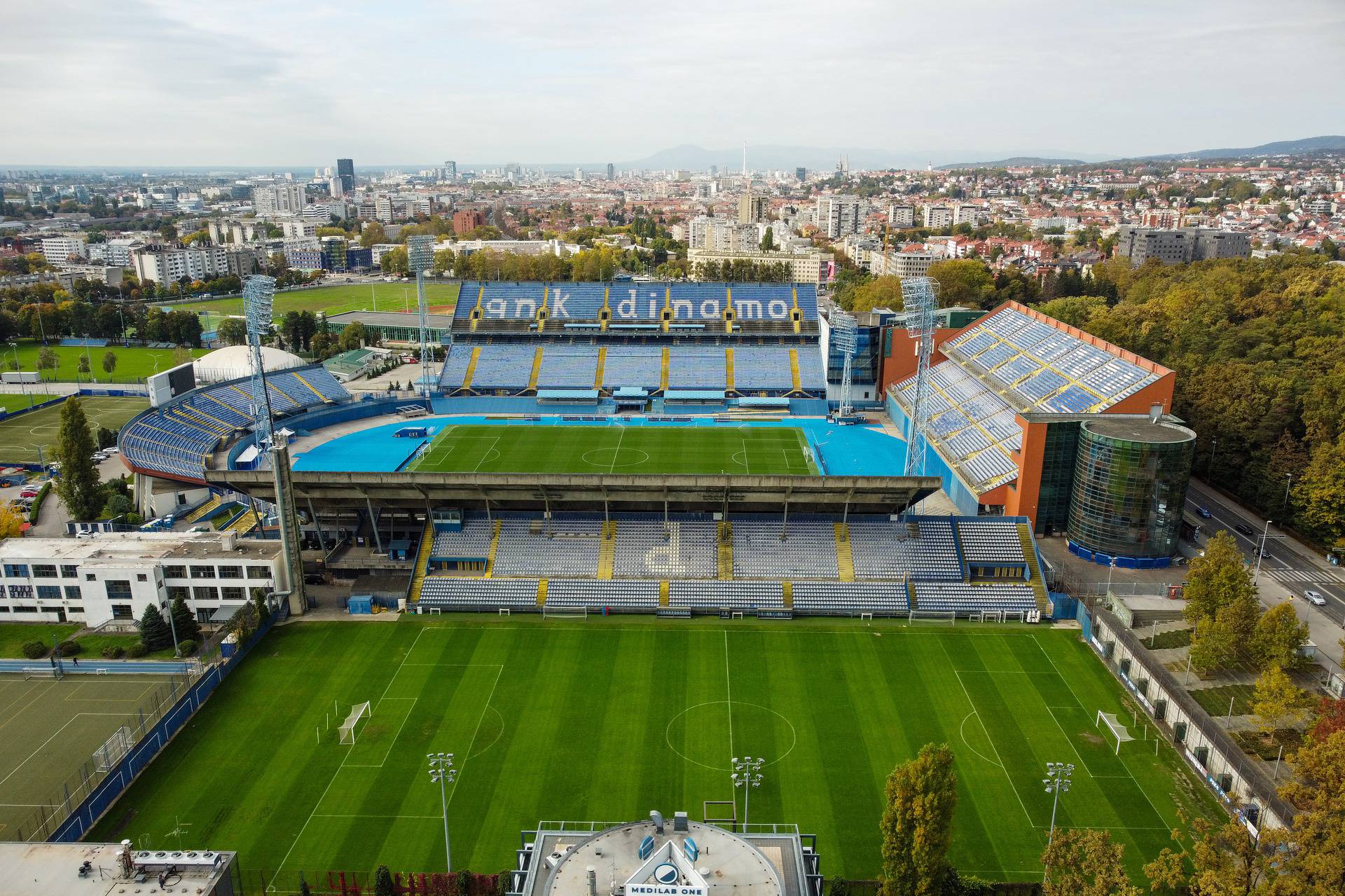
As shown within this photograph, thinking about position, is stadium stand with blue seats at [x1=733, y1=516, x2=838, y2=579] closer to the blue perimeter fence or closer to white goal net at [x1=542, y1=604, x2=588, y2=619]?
white goal net at [x1=542, y1=604, x2=588, y2=619]

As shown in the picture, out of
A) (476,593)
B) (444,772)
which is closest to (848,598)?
(476,593)

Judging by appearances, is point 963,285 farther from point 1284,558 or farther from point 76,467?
point 76,467

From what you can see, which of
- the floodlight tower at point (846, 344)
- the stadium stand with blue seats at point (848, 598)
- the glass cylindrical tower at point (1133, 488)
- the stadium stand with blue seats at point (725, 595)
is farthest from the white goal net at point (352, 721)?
the floodlight tower at point (846, 344)

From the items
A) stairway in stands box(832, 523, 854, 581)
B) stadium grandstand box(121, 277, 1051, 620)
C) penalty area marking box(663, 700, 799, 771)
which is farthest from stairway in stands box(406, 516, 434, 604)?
stairway in stands box(832, 523, 854, 581)

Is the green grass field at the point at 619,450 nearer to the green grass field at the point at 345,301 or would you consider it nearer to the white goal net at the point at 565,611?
the white goal net at the point at 565,611

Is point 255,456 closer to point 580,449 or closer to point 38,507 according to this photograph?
point 38,507

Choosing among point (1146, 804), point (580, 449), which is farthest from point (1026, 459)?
point (580, 449)
